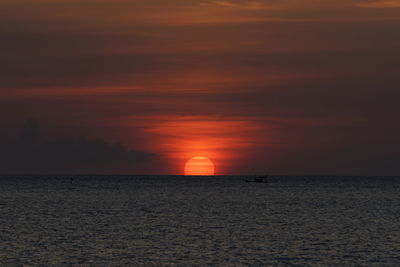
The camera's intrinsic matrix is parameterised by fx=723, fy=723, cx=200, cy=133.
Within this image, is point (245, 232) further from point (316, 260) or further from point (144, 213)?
point (144, 213)

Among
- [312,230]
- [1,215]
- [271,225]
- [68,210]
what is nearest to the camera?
[312,230]

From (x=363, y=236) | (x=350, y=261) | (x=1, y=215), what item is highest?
(x=1, y=215)

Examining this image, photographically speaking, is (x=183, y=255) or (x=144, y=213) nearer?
(x=183, y=255)

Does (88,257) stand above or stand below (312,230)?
below

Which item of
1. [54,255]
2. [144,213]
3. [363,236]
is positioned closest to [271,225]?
[363,236]

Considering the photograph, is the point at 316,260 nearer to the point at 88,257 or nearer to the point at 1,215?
the point at 88,257

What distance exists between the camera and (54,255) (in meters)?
69.9

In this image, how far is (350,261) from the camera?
6744cm

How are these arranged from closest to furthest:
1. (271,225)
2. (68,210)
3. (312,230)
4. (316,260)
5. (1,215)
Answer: (316,260) → (312,230) → (271,225) → (1,215) → (68,210)

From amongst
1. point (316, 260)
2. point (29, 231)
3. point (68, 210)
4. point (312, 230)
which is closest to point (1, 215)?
point (68, 210)

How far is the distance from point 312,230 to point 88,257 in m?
37.7

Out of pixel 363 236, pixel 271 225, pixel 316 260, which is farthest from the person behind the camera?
pixel 271 225

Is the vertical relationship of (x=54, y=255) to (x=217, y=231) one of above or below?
below

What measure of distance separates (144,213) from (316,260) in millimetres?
65620
